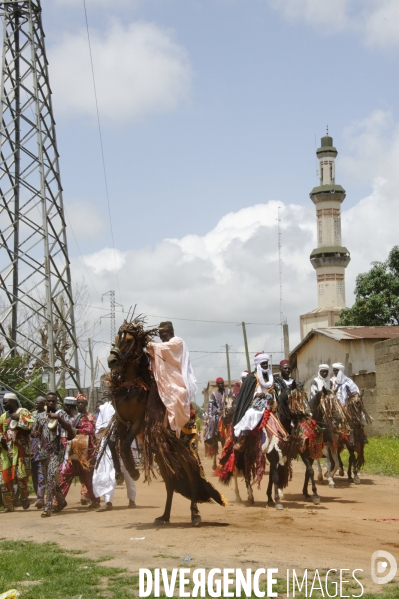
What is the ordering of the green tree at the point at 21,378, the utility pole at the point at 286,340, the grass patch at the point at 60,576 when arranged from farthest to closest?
the utility pole at the point at 286,340 → the green tree at the point at 21,378 → the grass patch at the point at 60,576

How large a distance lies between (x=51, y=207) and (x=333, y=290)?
1750 inches

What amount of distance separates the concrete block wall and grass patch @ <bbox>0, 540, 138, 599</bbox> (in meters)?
15.5

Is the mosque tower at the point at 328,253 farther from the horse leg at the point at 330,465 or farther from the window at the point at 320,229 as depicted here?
the horse leg at the point at 330,465

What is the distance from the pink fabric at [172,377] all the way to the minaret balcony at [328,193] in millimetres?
55052

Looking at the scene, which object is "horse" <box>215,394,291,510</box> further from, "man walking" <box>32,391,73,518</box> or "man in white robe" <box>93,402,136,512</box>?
"man walking" <box>32,391,73,518</box>

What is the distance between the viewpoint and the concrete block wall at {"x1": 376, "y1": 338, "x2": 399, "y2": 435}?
22359 mm

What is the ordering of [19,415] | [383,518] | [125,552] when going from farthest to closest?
[19,415] < [383,518] < [125,552]

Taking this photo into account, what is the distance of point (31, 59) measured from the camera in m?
21.1

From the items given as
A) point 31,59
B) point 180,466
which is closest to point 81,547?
point 180,466

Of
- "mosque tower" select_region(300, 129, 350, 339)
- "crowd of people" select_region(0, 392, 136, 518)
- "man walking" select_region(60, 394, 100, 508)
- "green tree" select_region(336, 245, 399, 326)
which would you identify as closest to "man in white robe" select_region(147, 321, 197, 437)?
"crowd of people" select_region(0, 392, 136, 518)

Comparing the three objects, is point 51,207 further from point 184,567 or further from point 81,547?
point 184,567

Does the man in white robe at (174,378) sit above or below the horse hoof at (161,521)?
above

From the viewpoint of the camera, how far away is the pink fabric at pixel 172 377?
30.9 feet

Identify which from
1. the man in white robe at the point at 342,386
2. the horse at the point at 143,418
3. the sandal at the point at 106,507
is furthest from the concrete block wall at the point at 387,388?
the horse at the point at 143,418
